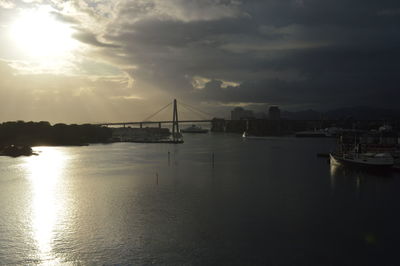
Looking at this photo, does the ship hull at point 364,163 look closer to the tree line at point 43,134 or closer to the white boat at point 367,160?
the white boat at point 367,160

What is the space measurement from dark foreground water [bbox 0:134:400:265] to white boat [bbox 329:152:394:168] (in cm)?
316

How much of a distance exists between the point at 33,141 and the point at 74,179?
5071 centimetres

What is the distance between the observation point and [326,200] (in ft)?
49.5

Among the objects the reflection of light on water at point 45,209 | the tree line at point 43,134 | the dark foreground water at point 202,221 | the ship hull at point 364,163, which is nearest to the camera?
the dark foreground water at point 202,221

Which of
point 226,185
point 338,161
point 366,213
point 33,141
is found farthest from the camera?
point 33,141

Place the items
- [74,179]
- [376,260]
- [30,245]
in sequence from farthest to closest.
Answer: [74,179] → [30,245] → [376,260]

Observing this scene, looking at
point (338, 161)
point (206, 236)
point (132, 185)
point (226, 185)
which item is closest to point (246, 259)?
point (206, 236)

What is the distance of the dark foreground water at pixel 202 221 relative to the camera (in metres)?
8.92

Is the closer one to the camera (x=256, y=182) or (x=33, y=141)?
(x=256, y=182)

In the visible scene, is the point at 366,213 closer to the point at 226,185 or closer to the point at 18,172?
the point at 226,185

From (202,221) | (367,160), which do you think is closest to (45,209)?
Answer: (202,221)

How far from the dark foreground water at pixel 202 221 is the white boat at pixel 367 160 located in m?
3.16

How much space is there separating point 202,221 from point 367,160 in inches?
715

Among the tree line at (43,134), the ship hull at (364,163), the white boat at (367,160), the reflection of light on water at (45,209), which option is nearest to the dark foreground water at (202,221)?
the reflection of light on water at (45,209)
